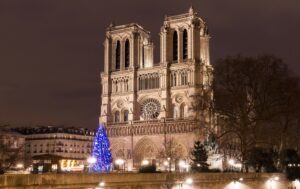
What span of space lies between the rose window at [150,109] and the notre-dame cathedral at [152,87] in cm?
18

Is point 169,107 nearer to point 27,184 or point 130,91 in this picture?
point 130,91

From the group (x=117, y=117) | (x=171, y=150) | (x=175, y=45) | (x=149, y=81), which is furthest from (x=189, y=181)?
(x=117, y=117)

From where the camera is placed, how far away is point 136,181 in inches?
982

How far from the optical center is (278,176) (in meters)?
44.1

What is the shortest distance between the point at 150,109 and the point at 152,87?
12.8ft

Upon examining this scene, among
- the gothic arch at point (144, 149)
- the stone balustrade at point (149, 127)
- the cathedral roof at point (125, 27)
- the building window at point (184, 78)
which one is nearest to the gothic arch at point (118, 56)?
the cathedral roof at point (125, 27)

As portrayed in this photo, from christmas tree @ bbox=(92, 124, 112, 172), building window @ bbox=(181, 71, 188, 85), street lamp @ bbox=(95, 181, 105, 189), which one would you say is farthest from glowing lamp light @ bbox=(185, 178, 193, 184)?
building window @ bbox=(181, 71, 188, 85)

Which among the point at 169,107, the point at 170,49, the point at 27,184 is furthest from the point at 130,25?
the point at 27,184

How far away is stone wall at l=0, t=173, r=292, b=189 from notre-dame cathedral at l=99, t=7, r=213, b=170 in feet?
149

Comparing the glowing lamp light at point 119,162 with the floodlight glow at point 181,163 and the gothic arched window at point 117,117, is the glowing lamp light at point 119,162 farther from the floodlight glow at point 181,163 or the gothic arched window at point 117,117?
the floodlight glow at point 181,163

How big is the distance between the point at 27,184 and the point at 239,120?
31.2 m

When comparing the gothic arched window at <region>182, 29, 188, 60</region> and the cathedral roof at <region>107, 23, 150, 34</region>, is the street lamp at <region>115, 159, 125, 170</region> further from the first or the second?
the cathedral roof at <region>107, 23, 150, 34</region>

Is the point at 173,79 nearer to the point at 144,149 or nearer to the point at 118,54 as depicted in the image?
the point at 144,149

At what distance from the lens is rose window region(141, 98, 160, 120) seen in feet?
302
